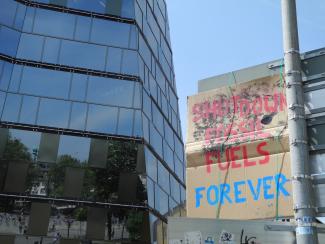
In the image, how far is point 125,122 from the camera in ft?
70.9

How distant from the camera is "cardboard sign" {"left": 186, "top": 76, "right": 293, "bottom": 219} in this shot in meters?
6.62

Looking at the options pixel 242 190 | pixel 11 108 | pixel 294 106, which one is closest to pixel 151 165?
pixel 11 108

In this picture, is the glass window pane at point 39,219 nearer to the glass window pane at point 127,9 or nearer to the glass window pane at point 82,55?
the glass window pane at point 82,55

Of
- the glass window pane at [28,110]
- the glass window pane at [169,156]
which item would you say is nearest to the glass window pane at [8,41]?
the glass window pane at [28,110]

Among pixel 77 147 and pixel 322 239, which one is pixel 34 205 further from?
pixel 322 239

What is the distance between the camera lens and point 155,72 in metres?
27.0

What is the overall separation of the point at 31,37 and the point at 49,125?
5.00 meters

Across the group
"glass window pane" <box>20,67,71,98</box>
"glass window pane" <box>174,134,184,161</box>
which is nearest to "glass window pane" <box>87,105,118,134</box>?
"glass window pane" <box>20,67,71,98</box>

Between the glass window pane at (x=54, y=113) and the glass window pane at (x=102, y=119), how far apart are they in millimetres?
1091

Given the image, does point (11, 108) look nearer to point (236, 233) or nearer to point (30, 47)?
point (30, 47)

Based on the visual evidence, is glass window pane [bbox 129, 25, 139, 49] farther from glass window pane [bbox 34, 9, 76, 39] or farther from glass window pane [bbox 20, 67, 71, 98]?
glass window pane [bbox 20, 67, 71, 98]

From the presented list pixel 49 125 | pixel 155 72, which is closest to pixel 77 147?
pixel 49 125

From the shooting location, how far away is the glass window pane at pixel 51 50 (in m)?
→ 22.4

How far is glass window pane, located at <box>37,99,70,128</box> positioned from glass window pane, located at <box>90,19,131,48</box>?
4.37 metres
